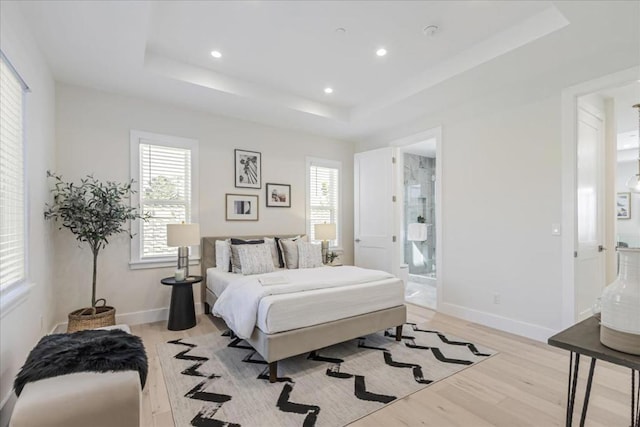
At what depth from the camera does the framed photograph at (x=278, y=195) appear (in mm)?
4895

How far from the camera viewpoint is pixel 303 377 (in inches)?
98.3

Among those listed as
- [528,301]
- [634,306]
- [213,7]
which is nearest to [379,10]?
[213,7]

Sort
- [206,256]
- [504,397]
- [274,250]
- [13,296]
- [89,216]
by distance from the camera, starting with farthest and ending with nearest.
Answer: [274,250] < [206,256] < [89,216] < [504,397] < [13,296]

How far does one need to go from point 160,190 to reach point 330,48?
268 centimetres

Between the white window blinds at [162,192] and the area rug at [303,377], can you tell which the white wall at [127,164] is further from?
the area rug at [303,377]

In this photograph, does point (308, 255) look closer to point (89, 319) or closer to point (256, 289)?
point (256, 289)

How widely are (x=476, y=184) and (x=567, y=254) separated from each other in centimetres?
122

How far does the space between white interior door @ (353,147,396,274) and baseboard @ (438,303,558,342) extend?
3.32 feet

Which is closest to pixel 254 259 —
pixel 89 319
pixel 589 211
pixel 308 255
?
pixel 308 255

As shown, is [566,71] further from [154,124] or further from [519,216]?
[154,124]

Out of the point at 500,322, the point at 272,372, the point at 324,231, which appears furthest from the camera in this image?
the point at 324,231

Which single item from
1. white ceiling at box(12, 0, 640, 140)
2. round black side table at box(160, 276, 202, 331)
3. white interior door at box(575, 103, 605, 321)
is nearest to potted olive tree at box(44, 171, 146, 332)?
round black side table at box(160, 276, 202, 331)

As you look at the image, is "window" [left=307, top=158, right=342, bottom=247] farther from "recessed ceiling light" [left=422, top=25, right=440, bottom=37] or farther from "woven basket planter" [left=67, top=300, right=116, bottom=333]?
"woven basket planter" [left=67, top=300, right=116, bottom=333]

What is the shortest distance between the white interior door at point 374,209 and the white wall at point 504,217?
2.79 feet
